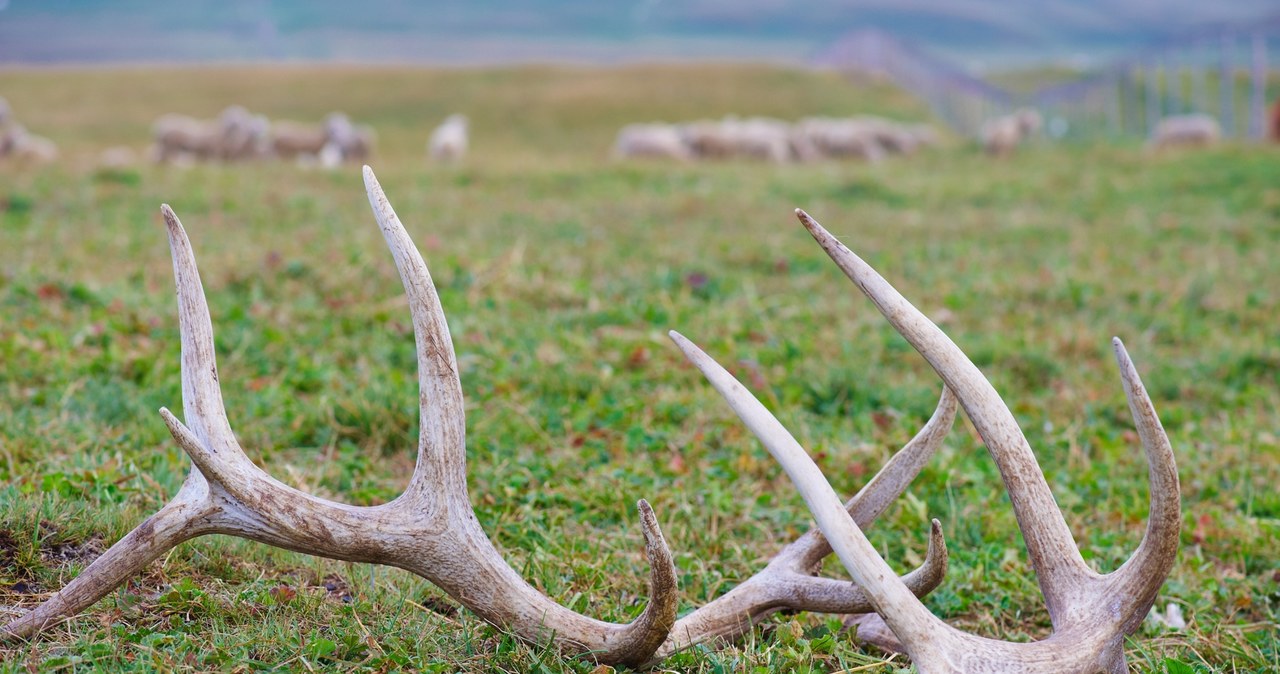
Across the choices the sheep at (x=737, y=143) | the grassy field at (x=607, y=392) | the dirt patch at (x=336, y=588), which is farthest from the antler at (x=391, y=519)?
the sheep at (x=737, y=143)

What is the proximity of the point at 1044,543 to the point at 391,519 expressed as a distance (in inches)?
54.6

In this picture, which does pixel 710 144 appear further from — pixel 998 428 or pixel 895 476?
Result: pixel 998 428

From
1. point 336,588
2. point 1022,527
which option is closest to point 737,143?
point 336,588

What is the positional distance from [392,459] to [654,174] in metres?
9.07

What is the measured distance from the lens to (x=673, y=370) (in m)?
4.91

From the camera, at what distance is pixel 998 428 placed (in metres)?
2.09

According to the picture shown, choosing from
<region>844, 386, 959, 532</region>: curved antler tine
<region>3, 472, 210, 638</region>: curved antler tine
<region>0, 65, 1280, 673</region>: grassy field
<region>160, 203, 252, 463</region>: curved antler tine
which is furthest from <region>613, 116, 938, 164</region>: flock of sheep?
<region>3, 472, 210, 638</region>: curved antler tine

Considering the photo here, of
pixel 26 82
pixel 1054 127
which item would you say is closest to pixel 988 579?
pixel 1054 127

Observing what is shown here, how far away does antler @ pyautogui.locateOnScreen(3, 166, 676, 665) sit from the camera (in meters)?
2.10

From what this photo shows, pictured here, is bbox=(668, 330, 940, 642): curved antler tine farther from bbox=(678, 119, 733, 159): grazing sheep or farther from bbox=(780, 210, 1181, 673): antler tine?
bbox=(678, 119, 733, 159): grazing sheep

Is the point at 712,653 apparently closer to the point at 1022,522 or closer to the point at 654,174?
the point at 1022,522

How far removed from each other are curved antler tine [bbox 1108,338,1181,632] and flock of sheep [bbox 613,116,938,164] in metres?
16.6

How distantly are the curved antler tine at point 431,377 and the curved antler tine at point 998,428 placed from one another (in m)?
0.81

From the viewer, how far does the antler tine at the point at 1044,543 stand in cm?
201
